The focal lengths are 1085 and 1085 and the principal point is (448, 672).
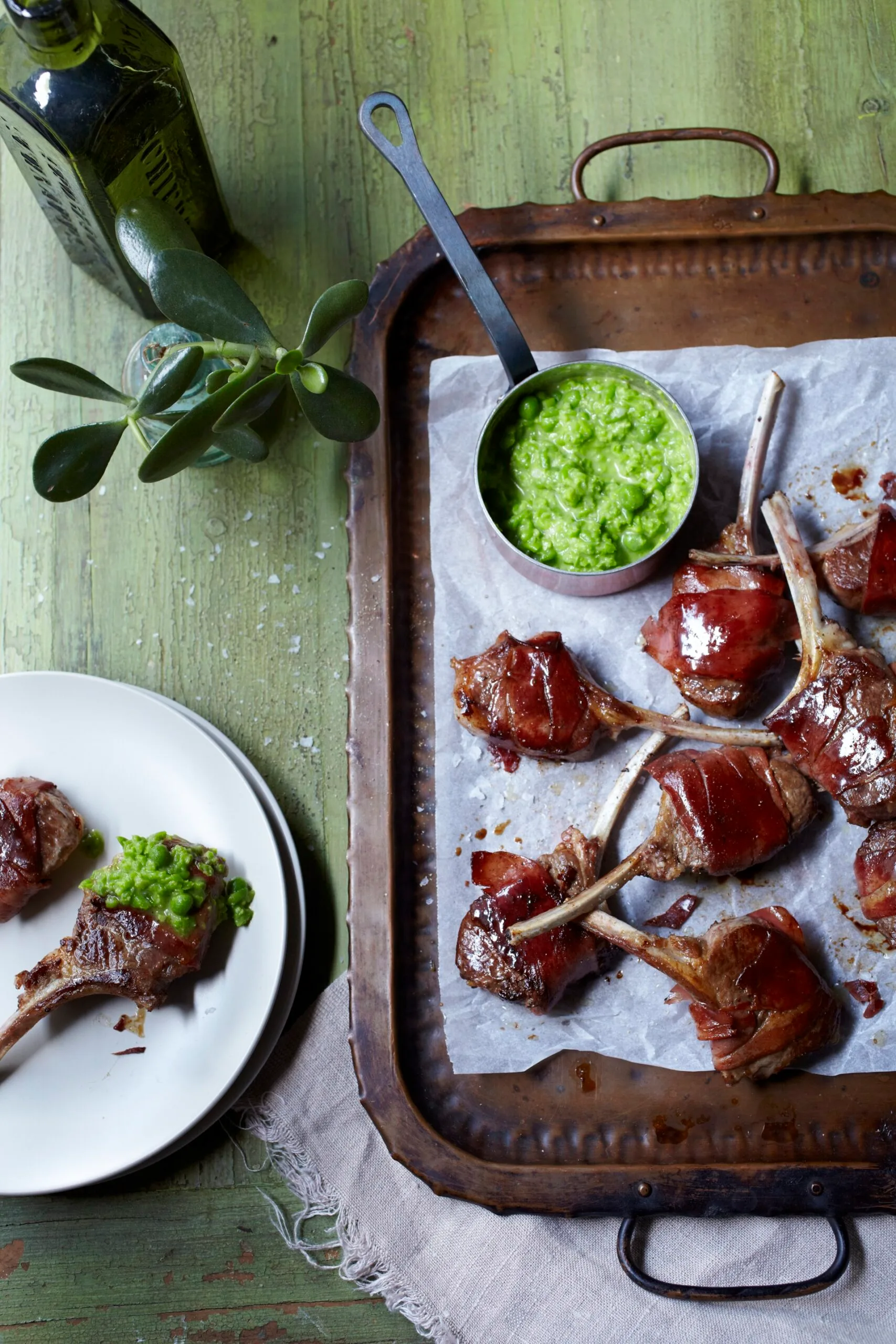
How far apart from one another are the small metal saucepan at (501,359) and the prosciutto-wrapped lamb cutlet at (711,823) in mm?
505

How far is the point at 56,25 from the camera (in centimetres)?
219

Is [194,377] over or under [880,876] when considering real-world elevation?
over

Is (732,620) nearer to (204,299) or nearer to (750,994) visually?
(750,994)

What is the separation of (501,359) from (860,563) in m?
1.00

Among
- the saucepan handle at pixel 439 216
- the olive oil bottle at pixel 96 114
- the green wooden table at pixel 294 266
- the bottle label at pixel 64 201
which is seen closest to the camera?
the olive oil bottle at pixel 96 114

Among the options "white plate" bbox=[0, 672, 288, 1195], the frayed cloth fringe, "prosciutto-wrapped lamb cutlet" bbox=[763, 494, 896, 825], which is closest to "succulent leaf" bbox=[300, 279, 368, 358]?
"white plate" bbox=[0, 672, 288, 1195]

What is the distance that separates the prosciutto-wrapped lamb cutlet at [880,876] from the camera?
255 centimetres

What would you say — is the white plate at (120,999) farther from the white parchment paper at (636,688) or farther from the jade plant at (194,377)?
the jade plant at (194,377)

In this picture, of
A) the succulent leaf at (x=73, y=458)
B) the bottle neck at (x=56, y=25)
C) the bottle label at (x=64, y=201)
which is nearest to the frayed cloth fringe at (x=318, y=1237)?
the succulent leaf at (x=73, y=458)

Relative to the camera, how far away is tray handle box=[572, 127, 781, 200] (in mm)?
2842

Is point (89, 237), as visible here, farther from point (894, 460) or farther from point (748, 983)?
point (748, 983)

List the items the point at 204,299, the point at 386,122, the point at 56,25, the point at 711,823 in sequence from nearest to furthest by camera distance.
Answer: the point at 56,25
the point at 204,299
the point at 711,823
the point at 386,122

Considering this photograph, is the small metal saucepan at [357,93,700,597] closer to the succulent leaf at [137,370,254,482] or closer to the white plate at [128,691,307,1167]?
the succulent leaf at [137,370,254,482]

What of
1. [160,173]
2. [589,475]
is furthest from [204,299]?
[589,475]
